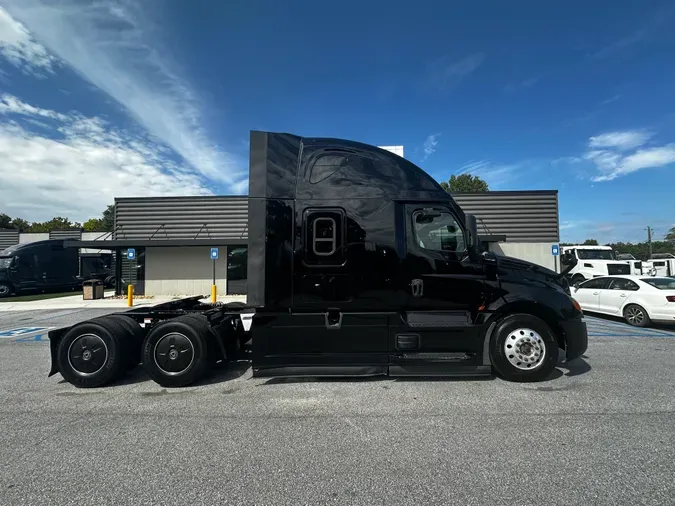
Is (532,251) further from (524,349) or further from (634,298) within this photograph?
(524,349)

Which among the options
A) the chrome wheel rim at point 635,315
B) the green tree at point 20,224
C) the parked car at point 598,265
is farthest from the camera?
the green tree at point 20,224

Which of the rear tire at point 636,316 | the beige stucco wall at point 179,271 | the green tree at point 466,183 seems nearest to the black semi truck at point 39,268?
the beige stucco wall at point 179,271

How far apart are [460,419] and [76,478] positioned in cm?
354

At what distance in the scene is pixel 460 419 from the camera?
3895mm

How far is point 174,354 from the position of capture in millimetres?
5000

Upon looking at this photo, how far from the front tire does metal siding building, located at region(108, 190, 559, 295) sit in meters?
14.5

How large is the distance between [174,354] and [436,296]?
3703mm

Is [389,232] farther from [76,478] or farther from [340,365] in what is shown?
[76,478]

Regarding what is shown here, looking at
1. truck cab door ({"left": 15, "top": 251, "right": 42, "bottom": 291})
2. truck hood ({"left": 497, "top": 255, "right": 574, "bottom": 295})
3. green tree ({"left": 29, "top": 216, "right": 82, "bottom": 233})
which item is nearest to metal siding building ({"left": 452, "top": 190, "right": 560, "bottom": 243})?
truck hood ({"left": 497, "top": 255, "right": 574, "bottom": 295})

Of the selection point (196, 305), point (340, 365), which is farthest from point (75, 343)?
point (340, 365)

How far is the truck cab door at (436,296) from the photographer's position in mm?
4922

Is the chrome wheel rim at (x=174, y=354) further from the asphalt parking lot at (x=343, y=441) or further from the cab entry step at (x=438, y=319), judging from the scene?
the cab entry step at (x=438, y=319)

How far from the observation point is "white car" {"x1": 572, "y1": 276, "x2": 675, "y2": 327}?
9.05 m

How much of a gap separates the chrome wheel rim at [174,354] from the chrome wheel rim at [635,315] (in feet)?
35.8
